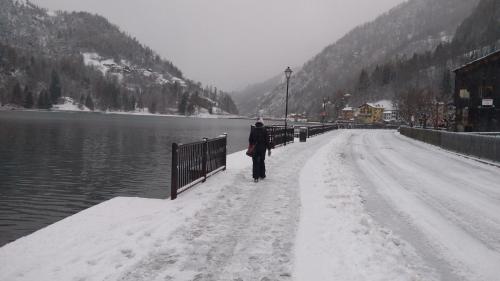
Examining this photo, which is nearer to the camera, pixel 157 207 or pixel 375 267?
pixel 375 267

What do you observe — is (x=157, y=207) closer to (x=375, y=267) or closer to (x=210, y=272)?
(x=210, y=272)

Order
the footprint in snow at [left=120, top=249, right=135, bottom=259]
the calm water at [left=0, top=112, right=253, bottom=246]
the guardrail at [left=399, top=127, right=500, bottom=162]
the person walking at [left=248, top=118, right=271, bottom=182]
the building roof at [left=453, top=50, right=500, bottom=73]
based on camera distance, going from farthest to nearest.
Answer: the building roof at [left=453, top=50, right=500, bottom=73]
the guardrail at [left=399, top=127, right=500, bottom=162]
the calm water at [left=0, top=112, right=253, bottom=246]
the person walking at [left=248, top=118, right=271, bottom=182]
the footprint in snow at [left=120, top=249, right=135, bottom=259]

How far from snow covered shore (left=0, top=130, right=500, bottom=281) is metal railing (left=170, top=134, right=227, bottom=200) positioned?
45cm

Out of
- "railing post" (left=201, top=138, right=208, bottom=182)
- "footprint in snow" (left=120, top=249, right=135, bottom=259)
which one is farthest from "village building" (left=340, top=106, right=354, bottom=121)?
"footprint in snow" (left=120, top=249, right=135, bottom=259)

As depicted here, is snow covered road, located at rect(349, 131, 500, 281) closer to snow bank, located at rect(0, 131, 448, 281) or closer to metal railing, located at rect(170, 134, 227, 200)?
snow bank, located at rect(0, 131, 448, 281)

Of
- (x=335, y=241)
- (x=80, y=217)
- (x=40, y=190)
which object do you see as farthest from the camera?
(x=40, y=190)

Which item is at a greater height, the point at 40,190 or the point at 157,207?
the point at 157,207

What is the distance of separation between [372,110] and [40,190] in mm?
149104

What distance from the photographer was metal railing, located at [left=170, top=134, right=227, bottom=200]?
984 centimetres

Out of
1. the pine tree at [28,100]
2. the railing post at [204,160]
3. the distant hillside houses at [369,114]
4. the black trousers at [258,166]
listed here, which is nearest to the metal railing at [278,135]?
the black trousers at [258,166]

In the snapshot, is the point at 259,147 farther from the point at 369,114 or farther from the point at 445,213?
the point at 369,114

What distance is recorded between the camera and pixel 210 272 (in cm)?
522

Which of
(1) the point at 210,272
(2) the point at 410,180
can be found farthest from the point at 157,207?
(2) the point at 410,180

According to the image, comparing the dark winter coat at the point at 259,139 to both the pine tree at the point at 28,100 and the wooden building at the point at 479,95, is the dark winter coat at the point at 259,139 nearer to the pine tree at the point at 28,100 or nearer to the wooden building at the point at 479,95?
the wooden building at the point at 479,95
